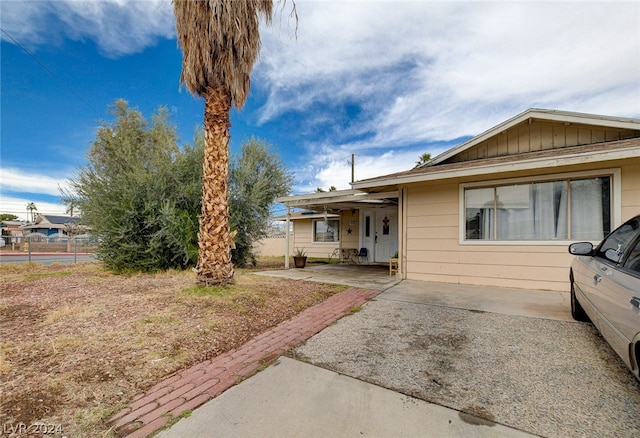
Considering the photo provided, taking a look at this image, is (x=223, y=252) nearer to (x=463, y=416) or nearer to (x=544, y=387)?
(x=463, y=416)

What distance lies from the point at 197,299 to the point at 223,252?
3.40ft

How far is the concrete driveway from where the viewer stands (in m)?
1.93

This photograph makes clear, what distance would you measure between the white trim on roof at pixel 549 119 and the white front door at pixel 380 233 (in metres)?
4.93

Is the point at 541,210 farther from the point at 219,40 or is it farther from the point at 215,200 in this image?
the point at 219,40

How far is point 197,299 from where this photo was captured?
4934 millimetres

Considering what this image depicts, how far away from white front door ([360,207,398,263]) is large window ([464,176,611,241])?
17.9 feet

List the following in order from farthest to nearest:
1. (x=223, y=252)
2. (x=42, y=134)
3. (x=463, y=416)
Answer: (x=42, y=134)
(x=223, y=252)
(x=463, y=416)

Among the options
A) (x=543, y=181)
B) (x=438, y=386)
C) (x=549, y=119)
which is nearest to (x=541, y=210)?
(x=543, y=181)

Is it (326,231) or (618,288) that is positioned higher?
(326,231)

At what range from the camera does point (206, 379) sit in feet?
8.44

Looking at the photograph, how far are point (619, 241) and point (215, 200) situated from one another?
19.3ft

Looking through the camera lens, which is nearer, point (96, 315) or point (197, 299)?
point (96, 315)

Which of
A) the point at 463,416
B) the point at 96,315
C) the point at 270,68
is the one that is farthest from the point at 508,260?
the point at 270,68

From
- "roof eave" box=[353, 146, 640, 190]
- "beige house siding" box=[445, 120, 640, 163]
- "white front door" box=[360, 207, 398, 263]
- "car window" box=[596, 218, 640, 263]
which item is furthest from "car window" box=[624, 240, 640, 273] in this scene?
"white front door" box=[360, 207, 398, 263]
